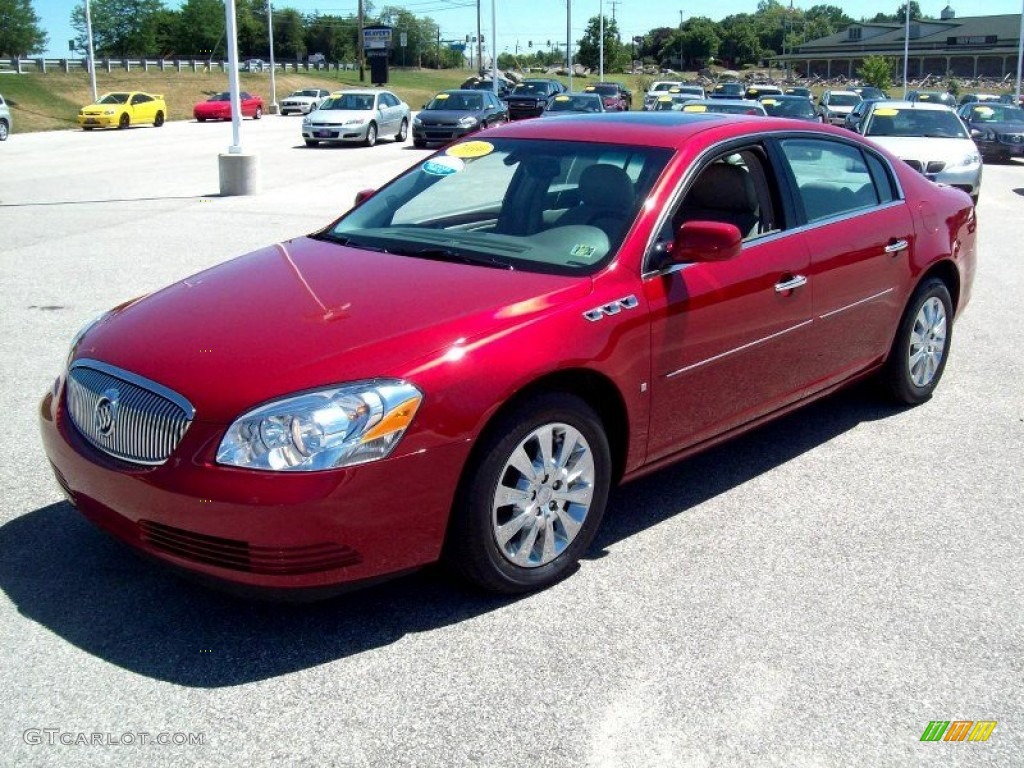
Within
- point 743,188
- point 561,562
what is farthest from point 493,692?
point 743,188

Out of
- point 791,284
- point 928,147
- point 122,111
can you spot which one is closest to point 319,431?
point 791,284

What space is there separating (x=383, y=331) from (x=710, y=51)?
485 feet

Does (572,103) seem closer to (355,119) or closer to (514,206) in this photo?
(355,119)

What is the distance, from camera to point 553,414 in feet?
12.5

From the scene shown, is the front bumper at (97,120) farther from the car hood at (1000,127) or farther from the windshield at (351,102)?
the car hood at (1000,127)

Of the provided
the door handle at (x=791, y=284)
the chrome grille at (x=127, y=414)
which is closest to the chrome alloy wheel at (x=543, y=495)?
the chrome grille at (x=127, y=414)

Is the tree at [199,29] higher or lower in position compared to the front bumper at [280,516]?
higher

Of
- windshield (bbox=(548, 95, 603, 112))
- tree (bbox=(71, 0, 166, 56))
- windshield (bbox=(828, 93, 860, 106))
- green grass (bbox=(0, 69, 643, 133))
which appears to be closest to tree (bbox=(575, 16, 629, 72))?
green grass (bbox=(0, 69, 643, 133))

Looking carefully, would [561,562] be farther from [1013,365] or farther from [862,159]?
[1013,365]

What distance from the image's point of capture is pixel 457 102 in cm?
3064

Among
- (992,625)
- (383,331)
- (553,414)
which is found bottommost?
(992,625)

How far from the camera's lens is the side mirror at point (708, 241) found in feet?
13.7

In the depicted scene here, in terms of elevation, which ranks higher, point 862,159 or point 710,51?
point 710,51

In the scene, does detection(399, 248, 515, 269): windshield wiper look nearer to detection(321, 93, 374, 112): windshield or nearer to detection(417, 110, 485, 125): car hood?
detection(417, 110, 485, 125): car hood
